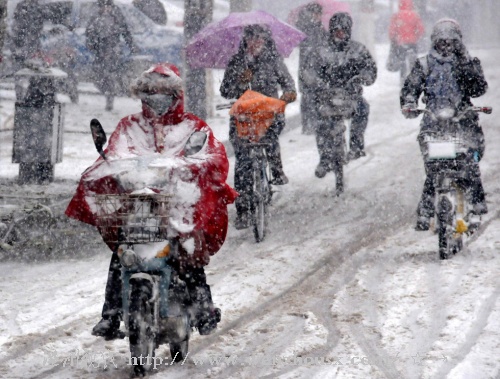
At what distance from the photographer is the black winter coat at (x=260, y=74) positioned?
11203 mm

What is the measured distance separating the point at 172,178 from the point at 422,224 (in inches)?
177

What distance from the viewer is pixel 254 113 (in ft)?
33.4

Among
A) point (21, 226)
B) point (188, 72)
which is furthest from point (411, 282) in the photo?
point (188, 72)

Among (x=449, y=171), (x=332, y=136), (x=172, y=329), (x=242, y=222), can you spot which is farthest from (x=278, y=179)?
(x=172, y=329)

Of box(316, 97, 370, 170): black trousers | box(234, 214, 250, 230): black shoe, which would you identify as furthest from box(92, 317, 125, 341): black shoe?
box(316, 97, 370, 170): black trousers

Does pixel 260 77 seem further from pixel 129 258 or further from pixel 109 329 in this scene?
pixel 129 258

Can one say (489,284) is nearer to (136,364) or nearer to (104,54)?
(136,364)

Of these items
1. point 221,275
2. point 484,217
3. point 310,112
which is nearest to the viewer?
point 221,275

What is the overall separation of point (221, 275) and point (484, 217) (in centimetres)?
351

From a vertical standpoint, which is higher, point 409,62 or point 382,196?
point 409,62

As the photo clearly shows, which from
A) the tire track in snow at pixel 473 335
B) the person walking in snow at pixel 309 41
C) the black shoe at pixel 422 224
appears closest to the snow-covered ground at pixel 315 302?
the tire track in snow at pixel 473 335

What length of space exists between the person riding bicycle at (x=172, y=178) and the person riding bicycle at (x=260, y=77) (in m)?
4.45

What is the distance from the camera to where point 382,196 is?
12.5 meters

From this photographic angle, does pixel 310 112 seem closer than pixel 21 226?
No
